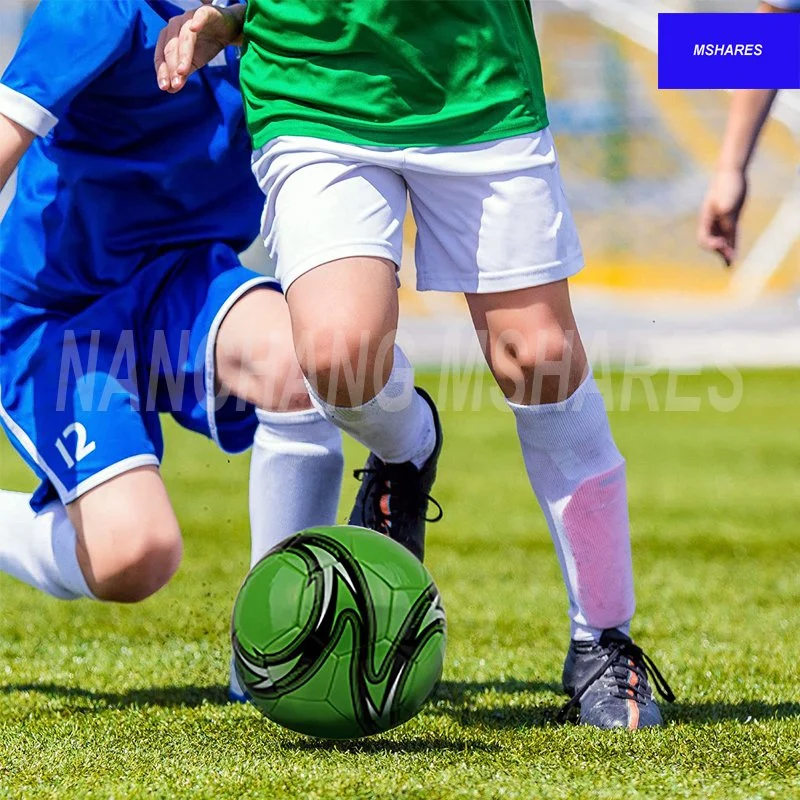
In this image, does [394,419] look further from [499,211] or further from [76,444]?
[76,444]

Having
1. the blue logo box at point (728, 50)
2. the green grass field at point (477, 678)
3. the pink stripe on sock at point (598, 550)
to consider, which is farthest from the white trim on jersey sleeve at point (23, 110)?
the blue logo box at point (728, 50)

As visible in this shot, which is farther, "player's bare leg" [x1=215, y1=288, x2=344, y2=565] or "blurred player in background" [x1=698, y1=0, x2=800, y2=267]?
"player's bare leg" [x1=215, y1=288, x2=344, y2=565]

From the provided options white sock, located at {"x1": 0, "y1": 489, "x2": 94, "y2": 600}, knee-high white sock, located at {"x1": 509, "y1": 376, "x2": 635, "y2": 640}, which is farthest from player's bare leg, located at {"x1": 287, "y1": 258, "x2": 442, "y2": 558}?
white sock, located at {"x1": 0, "y1": 489, "x2": 94, "y2": 600}

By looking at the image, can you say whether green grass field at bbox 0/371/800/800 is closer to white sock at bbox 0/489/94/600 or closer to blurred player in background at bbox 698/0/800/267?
white sock at bbox 0/489/94/600

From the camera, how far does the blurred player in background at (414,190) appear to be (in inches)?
101

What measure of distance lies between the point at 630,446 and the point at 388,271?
6775mm

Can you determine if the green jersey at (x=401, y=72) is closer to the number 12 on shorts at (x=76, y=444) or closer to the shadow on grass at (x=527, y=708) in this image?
the number 12 on shorts at (x=76, y=444)

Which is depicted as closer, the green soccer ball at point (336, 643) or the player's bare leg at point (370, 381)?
the green soccer ball at point (336, 643)

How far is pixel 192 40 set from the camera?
2.63 metres

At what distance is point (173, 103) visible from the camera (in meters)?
3.19

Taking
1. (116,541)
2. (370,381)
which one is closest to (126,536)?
(116,541)

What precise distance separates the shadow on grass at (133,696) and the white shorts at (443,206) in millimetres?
967

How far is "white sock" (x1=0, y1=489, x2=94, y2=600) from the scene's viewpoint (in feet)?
10.4

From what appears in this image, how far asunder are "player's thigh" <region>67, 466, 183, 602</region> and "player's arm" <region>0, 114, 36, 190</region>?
2.36ft
